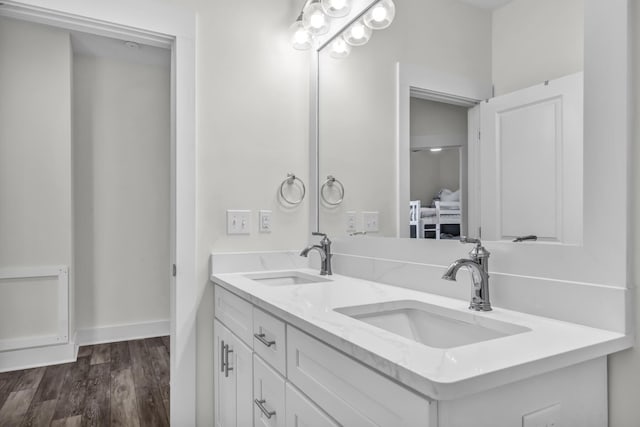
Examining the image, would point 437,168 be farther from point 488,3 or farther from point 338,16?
point 338,16

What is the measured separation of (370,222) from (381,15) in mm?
866

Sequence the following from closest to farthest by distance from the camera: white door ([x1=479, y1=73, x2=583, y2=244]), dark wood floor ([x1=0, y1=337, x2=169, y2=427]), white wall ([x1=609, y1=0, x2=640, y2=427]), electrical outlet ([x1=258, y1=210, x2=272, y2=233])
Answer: white wall ([x1=609, y1=0, x2=640, y2=427]) < white door ([x1=479, y1=73, x2=583, y2=244]) < electrical outlet ([x1=258, y1=210, x2=272, y2=233]) < dark wood floor ([x1=0, y1=337, x2=169, y2=427])

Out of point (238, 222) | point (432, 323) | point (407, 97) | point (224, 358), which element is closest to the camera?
point (432, 323)

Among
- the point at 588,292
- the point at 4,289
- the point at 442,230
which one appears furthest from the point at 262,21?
the point at 4,289

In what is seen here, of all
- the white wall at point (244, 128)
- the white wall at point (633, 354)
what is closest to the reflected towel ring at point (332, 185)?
the white wall at point (244, 128)

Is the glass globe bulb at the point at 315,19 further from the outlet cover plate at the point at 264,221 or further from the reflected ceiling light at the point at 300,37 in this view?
the outlet cover plate at the point at 264,221

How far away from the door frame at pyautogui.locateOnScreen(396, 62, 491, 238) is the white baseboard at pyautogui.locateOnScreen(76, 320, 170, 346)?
2.97 m

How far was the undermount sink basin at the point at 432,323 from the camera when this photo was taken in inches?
39.4

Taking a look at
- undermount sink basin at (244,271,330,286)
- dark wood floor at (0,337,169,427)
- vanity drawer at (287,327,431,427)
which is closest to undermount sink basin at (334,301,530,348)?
vanity drawer at (287,327,431,427)

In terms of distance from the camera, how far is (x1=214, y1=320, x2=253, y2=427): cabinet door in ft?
4.64

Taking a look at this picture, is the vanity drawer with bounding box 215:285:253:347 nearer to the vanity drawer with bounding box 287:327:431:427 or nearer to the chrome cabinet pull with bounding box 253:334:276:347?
the chrome cabinet pull with bounding box 253:334:276:347

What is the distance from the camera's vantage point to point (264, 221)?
1.99 m

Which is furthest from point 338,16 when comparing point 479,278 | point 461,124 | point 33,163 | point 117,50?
point 33,163

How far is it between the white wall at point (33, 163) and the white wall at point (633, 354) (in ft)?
11.0
